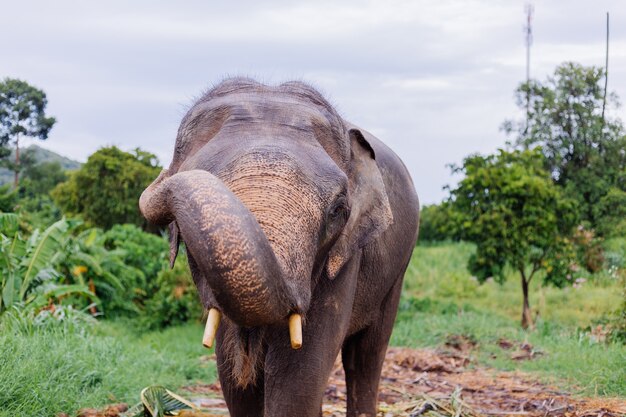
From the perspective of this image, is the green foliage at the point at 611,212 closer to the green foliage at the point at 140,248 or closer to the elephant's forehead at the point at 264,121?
the green foliage at the point at 140,248

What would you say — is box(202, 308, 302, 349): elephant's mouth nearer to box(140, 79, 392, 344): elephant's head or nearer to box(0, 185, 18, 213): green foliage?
box(140, 79, 392, 344): elephant's head

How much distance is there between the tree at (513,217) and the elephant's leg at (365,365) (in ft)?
30.4

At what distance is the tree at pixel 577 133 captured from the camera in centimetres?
2923

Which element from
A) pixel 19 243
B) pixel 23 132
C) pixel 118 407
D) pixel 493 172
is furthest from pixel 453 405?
pixel 23 132

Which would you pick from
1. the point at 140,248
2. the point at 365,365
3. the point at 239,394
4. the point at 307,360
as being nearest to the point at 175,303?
the point at 140,248

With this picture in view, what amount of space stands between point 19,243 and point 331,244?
24.1ft

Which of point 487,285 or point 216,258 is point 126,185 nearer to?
point 487,285

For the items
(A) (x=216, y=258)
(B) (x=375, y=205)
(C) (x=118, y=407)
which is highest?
(B) (x=375, y=205)

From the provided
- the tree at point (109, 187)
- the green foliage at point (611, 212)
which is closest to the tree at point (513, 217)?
the green foliage at point (611, 212)

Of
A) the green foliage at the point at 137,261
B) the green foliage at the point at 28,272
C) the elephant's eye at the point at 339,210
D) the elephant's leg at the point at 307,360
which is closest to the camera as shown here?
the elephant's eye at the point at 339,210

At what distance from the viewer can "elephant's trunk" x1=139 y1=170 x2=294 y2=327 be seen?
2688 mm

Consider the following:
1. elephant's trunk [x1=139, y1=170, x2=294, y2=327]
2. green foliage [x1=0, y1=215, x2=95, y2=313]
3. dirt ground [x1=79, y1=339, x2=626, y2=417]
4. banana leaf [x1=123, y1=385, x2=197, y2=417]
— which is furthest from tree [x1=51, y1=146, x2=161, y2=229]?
elephant's trunk [x1=139, y1=170, x2=294, y2=327]

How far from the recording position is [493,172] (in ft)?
48.6

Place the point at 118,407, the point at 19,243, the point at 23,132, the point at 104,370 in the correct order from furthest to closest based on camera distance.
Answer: the point at 23,132 < the point at 19,243 < the point at 104,370 < the point at 118,407
